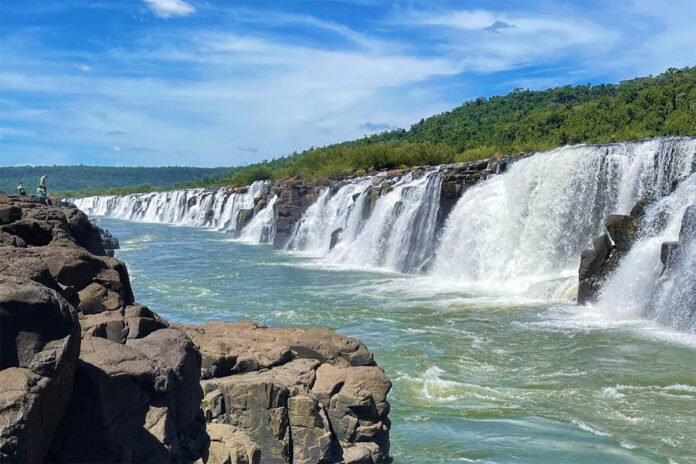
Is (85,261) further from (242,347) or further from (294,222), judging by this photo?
(294,222)

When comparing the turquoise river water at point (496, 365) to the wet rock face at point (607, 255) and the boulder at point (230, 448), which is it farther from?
the boulder at point (230, 448)

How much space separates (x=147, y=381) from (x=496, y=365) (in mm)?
7601

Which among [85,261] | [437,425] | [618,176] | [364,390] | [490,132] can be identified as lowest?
[437,425]

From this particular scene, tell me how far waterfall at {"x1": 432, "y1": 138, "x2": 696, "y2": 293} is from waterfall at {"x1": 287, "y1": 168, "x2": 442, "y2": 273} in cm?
183

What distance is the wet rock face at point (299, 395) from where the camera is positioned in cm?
590

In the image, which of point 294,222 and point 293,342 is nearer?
point 293,342

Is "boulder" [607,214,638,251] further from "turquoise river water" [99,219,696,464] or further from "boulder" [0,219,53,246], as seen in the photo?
"boulder" [0,219,53,246]

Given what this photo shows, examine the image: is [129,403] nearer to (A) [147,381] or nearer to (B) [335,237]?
(A) [147,381]

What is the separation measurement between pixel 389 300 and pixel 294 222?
64.1 feet

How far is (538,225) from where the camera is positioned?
20156 millimetres

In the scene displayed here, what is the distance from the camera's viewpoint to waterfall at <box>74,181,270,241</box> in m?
52.5

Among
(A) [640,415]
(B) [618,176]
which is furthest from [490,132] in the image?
(A) [640,415]

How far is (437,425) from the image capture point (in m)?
8.08

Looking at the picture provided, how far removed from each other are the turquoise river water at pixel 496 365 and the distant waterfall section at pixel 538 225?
98cm
